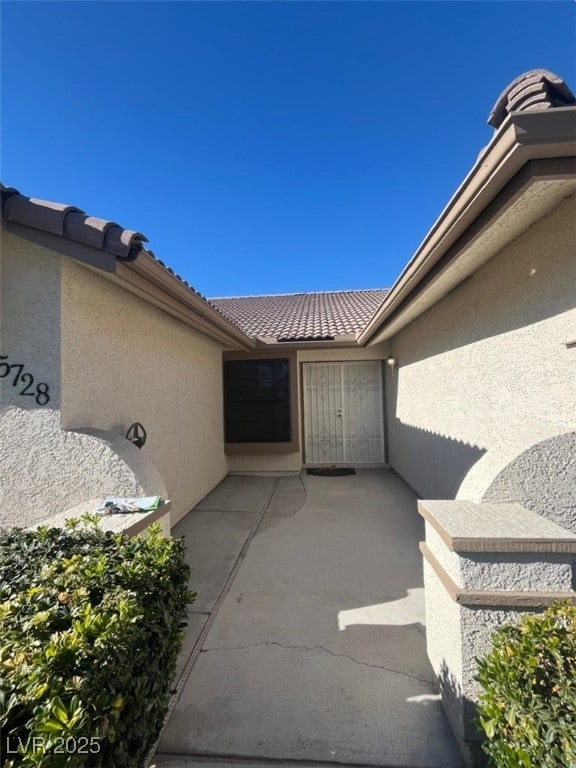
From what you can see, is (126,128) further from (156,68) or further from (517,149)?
(517,149)

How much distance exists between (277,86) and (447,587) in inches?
424

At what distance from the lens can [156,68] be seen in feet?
22.4

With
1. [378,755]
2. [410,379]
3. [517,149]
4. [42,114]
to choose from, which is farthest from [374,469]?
Answer: [42,114]

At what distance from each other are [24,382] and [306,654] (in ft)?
15.0

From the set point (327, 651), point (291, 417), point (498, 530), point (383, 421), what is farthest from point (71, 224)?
point (383, 421)

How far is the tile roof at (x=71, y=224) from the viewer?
12.3 ft

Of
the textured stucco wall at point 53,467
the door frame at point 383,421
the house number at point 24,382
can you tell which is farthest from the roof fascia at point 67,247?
the door frame at point 383,421

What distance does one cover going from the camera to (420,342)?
8109 mm

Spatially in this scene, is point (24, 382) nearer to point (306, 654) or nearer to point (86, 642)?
point (86, 642)

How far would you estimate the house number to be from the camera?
4.10 metres

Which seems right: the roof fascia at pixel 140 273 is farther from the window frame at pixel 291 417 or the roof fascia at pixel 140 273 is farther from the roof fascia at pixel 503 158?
the window frame at pixel 291 417

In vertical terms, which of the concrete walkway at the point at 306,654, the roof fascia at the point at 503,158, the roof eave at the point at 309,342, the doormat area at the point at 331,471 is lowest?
the doormat area at the point at 331,471

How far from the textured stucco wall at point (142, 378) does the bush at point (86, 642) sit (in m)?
2.07

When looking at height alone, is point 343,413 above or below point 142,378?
below
